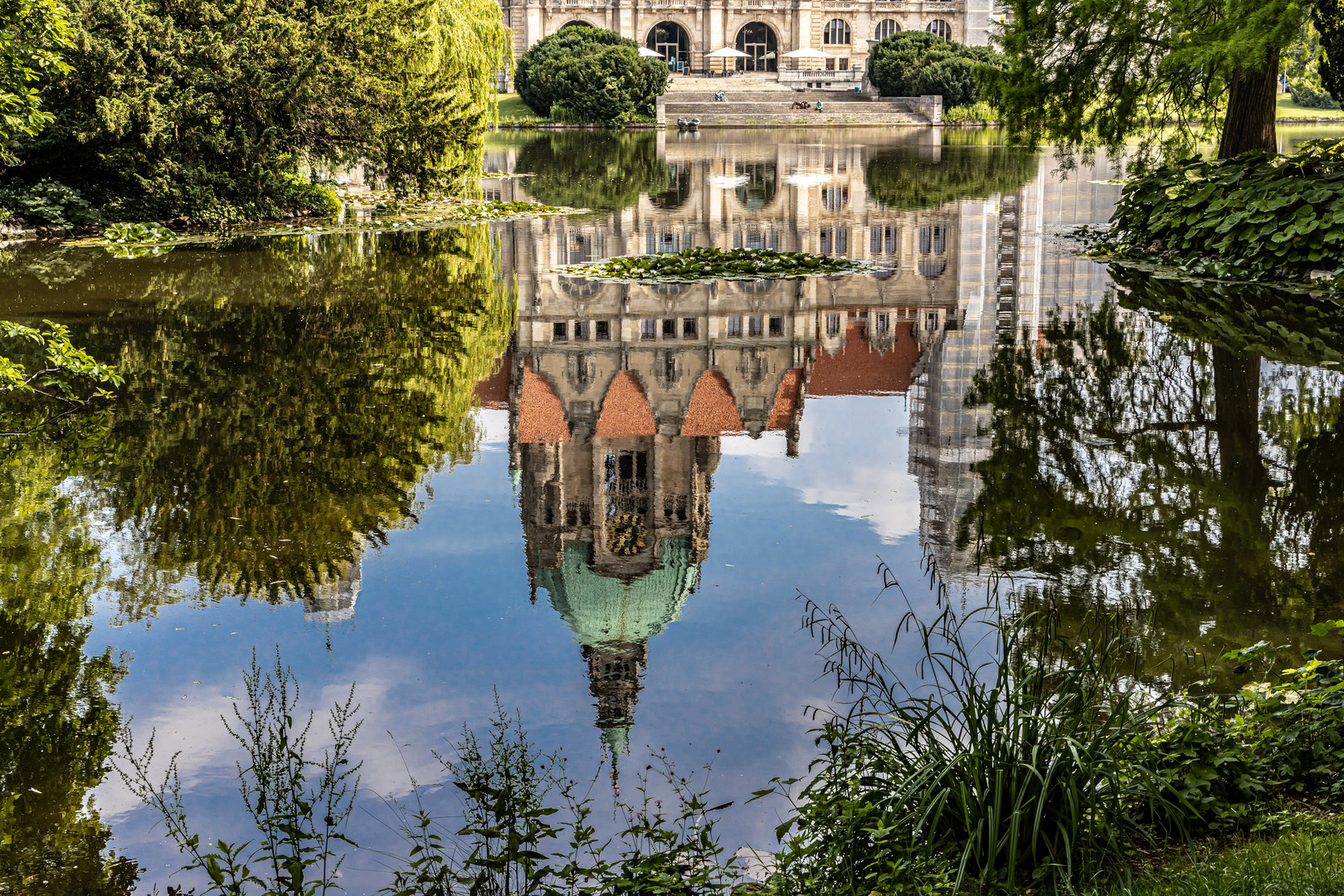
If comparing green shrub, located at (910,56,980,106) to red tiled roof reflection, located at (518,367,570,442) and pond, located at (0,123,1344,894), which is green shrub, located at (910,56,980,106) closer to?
pond, located at (0,123,1344,894)

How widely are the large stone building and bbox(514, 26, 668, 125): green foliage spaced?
28.1 metres

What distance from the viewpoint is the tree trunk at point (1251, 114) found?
2247 centimetres

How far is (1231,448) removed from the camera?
10.7 metres

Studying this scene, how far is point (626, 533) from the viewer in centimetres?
899

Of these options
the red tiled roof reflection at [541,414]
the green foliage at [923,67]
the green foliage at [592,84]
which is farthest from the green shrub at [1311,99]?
the red tiled roof reflection at [541,414]

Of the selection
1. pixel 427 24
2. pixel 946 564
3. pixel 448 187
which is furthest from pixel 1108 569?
pixel 427 24

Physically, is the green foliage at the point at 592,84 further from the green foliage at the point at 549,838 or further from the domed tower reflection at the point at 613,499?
the green foliage at the point at 549,838

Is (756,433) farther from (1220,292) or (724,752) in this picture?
(1220,292)

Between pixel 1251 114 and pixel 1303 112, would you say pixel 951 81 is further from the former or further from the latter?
pixel 1251 114

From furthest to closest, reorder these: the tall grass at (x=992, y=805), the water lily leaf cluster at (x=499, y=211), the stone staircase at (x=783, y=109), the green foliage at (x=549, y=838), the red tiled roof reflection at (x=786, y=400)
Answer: the stone staircase at (x=783, y=109)
the water lily leaf cluster at (x=499, y=211)
the red tiled roof reflection at (x=786, y=400)
the green foliage at (x=549, y=838)
the tall grass at (x=992, y=805)

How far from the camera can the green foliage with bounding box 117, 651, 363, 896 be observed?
5.00 m

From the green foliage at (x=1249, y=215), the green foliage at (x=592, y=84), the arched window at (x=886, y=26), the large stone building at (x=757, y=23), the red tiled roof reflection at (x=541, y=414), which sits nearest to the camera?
the red tiled roof reflection at (x=541, y=414)

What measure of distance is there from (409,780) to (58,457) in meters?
6.39

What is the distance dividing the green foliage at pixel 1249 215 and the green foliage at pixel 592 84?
172ft
